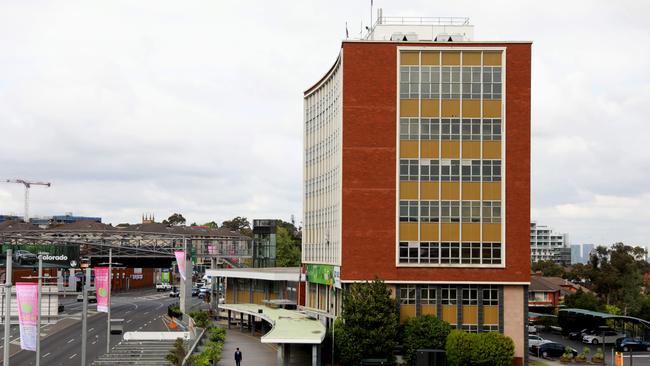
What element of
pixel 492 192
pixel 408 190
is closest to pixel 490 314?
pixel 492 192

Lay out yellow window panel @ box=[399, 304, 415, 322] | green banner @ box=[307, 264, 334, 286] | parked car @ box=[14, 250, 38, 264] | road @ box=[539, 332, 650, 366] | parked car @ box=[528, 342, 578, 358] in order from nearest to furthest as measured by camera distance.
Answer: yellow window panel @ box=[399, 304, 415, 322]
road @ box=[539, 332, 650, 366]
green banner @ box=[307, 264, 334, 286]
parked car @ box=[528, 342, 578, 358]
parked car @ box=[14, 250, 38, 264]

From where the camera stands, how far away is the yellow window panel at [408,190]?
64000mm

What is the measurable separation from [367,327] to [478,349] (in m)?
7.87

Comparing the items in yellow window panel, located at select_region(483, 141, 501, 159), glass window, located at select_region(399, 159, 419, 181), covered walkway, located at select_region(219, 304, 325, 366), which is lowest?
covered walkway, located at select_region(219, 304, 325, 366)

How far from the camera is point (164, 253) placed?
138 meters

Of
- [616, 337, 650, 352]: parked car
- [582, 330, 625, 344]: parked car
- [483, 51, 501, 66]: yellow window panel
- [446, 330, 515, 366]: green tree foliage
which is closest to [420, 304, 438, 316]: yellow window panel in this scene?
[446, 330, 515, 366]: green tree foliage

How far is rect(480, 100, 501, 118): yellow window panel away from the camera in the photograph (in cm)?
6384

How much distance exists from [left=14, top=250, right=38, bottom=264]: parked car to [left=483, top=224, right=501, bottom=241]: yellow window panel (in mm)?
92443

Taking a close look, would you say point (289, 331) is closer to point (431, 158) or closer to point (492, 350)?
point (492, 350)

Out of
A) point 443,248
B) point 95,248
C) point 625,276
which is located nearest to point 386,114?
point 443,248

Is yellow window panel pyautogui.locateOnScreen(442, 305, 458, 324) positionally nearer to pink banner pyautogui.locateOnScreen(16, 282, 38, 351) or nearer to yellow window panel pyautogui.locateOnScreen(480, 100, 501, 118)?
yellow window panel pyautogui.locateOnScreen(480, 100, 501, 118)

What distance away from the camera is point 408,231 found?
2511 inches

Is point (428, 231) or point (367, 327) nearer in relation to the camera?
point (367, 327)

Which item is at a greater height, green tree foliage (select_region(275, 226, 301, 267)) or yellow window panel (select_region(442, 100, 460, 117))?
yellow window panel (select_region(442, 100, 460, 117))
